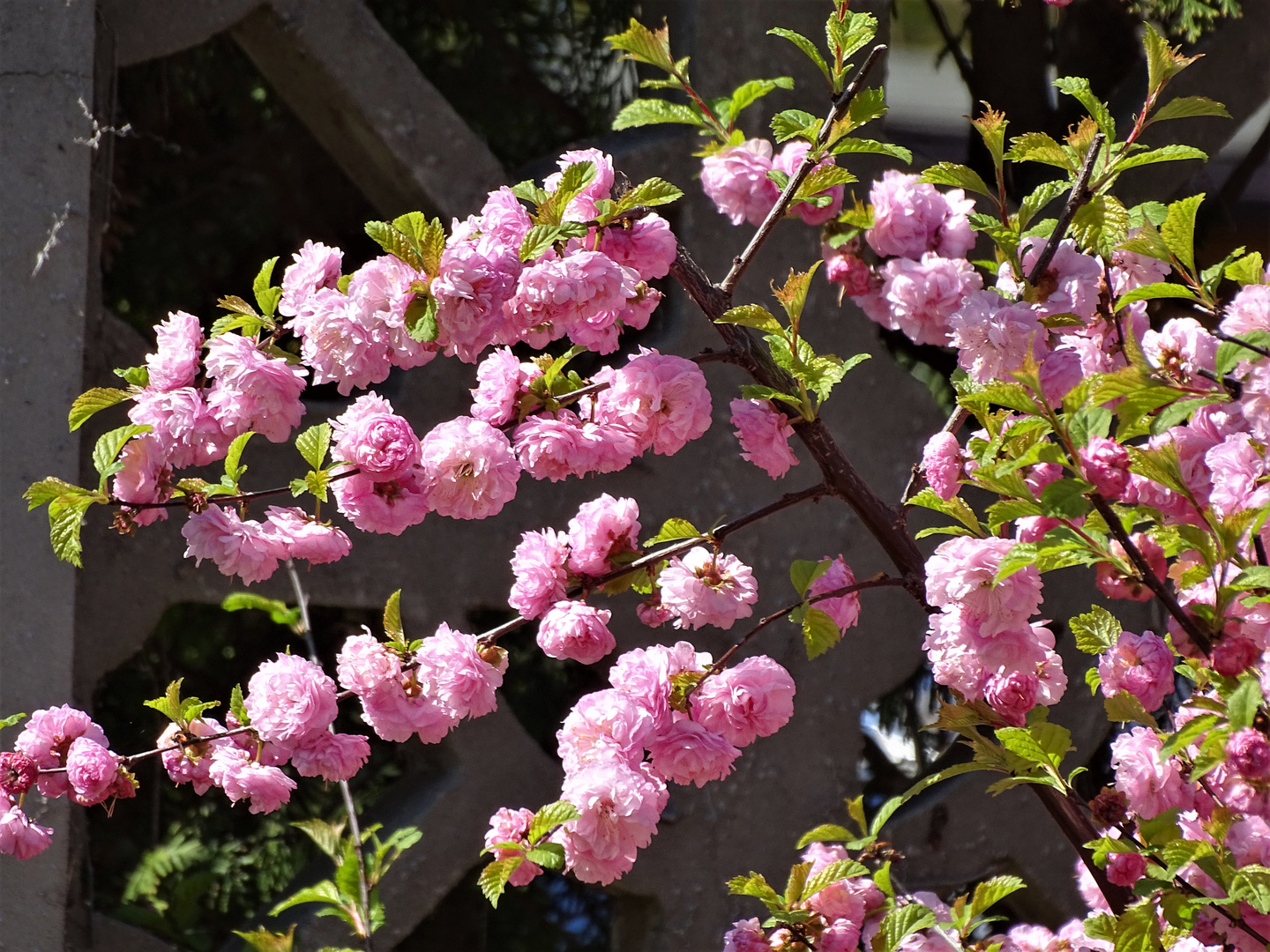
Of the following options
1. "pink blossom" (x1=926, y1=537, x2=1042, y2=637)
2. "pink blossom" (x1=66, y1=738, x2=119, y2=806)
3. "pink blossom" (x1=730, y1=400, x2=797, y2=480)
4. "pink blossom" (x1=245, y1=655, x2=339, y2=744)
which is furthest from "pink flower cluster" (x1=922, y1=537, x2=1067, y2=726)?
"pink blossom" (x1=66, y1=738, x2=119, y2=806)

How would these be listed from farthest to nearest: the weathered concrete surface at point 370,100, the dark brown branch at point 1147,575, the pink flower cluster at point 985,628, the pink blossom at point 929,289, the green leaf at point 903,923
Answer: the weathered concrete surface at point 370,100 → the pink blossom at point 929,289 → the green leaf at point 903,923 → the pink flower cluster at point 985,628 → the dark brown branch at point 1147,575

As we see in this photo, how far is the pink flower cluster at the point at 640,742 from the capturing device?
86 cm

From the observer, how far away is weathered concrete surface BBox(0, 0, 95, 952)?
53.9 inches

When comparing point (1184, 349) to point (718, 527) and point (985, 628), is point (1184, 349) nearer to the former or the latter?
point (985, 628)

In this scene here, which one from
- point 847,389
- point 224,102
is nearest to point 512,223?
point 847,389

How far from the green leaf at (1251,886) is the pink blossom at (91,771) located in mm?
943

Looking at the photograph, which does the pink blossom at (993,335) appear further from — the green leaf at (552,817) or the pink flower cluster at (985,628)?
the green leaf at (552,817)

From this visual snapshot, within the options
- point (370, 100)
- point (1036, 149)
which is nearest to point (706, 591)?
point (1036, 149)

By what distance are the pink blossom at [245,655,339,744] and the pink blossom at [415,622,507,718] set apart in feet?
0.34

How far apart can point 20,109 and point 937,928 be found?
4.47 ft

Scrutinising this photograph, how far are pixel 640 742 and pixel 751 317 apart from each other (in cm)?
35

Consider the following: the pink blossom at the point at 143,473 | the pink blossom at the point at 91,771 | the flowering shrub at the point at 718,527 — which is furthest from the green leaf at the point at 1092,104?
the pink blossom at the point at 91,771

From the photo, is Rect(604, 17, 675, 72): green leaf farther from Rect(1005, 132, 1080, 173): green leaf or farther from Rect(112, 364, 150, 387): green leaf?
Rect(112, 364, 150, 387): green leaf

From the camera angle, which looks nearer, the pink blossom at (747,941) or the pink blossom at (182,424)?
the pink blossom at (182,424)
